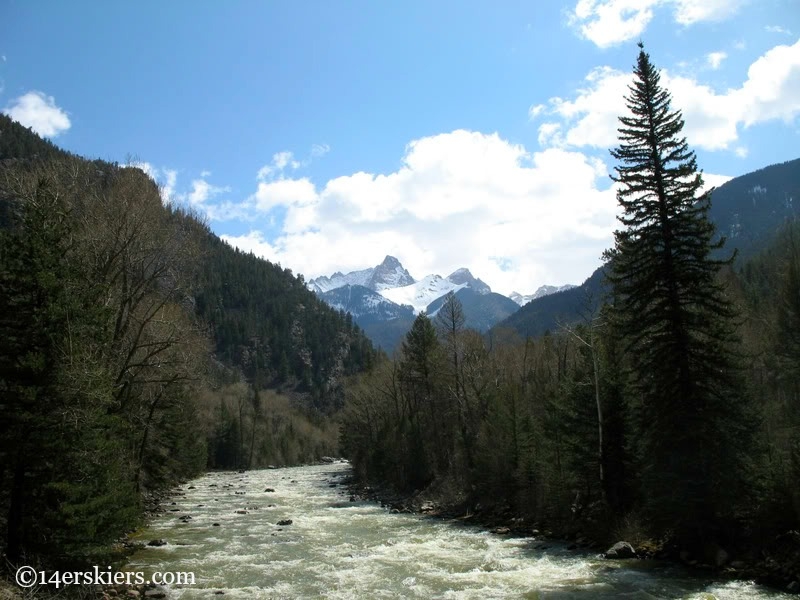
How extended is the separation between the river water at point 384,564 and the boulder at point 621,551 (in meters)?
0.53

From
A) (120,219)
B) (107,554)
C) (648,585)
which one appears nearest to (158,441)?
(120,219)

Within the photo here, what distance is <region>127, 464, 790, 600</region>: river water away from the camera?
57.9ft

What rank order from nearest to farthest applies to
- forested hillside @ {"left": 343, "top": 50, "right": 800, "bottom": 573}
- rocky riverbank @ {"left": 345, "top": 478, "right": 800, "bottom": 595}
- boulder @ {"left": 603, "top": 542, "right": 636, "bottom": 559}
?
1. rocky riverbank @ {"left": 345, "top": 478, "right": 800, "bottom": 595}
2. forested hillside @ {"left": 343, "top": 50, "right": 800, "bottom": 573}
3. boulder @ {"left": 603, "top": 542, "right": 636, "bottom": 559}

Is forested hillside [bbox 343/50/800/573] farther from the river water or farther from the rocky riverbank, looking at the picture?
the river water

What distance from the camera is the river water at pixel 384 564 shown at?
17.6 metres

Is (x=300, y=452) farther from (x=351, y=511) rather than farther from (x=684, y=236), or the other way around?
(x=684, y=236)

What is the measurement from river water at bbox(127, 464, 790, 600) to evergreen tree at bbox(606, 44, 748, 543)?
3.02 meters

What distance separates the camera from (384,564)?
22.2 metres

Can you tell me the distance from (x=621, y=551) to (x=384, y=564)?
9.25m

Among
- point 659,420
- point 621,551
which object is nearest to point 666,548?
point 621,551

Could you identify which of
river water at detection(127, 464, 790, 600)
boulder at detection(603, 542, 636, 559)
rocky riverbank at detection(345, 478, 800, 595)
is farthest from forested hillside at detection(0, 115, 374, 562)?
rocky riverbank at detection(345, 478, 800, 595)

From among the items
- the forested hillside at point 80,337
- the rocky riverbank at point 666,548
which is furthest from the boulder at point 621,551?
the forested hillside at point 80,337

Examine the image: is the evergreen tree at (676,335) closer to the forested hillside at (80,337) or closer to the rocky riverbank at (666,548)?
the rocky riverbank at (666,548)

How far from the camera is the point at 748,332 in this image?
146 feet
